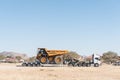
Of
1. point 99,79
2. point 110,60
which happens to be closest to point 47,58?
point 99,79

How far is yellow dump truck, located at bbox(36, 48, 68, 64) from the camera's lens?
67438 mm

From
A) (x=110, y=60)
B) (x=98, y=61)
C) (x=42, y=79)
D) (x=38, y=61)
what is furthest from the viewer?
(x=110, y=60)

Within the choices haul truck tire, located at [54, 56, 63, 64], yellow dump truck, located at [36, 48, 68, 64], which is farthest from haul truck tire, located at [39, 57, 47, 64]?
haul truck tire, located at [54, 56, 63, 64]

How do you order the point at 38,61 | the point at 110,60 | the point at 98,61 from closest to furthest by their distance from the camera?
the point at 38,61
the point at 98,61
the point at 110,60

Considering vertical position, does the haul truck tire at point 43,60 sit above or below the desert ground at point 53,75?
above

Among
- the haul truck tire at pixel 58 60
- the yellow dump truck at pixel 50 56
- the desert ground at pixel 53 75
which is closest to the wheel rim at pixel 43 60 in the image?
the yellow dump truck at pixel 50 56

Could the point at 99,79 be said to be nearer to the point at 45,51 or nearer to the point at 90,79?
the point at 90,79

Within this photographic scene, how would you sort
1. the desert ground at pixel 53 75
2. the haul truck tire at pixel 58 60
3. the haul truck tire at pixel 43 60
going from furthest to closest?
the haul truck tire at pixel 58 60
the haul truck tire at pixel 43 60
the desert ground at pixel 53 75

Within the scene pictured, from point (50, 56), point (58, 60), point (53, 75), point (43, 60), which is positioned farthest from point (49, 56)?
point (53, 75)

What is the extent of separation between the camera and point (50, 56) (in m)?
67.6

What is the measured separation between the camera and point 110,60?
110812 millimetres

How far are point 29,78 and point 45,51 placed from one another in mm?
31318

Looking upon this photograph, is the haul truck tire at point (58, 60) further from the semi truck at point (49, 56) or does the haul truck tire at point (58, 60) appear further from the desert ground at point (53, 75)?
the desert ground at point (53, 75)

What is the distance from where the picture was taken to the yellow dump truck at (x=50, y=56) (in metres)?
67.4
